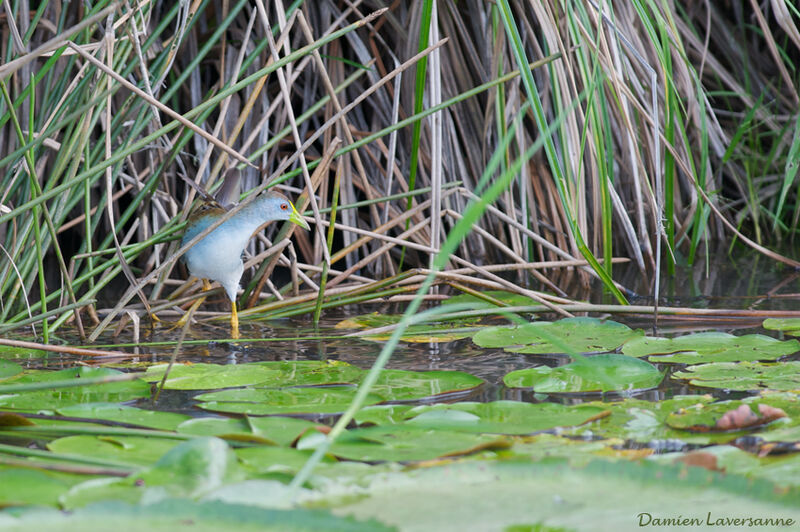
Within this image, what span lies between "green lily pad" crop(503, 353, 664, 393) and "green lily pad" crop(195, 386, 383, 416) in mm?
321

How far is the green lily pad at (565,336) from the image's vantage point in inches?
73.4

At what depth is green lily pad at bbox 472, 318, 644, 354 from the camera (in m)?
1.86

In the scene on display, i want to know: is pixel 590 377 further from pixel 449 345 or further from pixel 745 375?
pixel 449 345

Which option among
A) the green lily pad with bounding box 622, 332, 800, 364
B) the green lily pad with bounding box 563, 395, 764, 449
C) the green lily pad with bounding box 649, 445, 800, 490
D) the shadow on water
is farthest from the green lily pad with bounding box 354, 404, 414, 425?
the green lily pad with bounding box 622, 332, 800, 364

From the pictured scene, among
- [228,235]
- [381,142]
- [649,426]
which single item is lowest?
[649,426]

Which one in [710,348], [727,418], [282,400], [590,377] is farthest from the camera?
[710,348]

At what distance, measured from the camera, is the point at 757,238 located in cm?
351

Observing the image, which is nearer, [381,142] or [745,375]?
[745,375]

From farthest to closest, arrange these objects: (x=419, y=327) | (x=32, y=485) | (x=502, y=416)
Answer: (x=419, y=327) → (x=502, y=416) → (x=32, y=485)

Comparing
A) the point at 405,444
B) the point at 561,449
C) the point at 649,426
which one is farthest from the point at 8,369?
the point at 649,426

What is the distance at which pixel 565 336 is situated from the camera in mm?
1930

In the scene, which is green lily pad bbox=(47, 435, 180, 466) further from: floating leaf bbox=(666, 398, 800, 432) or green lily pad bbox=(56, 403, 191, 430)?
floating leaf bbox=(666, 398, 800, 432)

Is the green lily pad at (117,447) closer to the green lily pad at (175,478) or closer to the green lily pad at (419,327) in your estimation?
the green lily pad at (175,478)

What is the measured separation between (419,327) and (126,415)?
98cm
